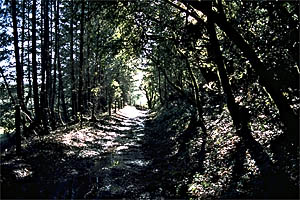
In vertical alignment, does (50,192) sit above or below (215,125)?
below

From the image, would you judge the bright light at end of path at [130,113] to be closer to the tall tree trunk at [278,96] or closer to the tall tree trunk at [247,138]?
the tall tree trunk at [247,138]

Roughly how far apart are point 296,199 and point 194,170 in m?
4.73

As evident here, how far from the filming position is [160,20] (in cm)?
1814

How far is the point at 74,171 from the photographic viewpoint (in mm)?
13438

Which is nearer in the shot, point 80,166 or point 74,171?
point 74,171

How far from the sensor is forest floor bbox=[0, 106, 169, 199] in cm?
1041

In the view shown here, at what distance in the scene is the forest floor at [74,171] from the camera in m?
10.4

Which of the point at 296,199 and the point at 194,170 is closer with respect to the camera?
the point at 296,199

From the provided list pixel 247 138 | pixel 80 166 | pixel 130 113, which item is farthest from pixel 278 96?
pixel 130 113

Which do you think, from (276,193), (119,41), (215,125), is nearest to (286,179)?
(276,193)

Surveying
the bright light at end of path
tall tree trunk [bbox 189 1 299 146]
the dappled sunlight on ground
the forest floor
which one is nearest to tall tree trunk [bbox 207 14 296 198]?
tall tree trunk [bbox 189 1 299 146]

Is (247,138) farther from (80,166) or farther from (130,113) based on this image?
(130,113)

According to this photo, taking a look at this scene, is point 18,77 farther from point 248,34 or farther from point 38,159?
point 248,34

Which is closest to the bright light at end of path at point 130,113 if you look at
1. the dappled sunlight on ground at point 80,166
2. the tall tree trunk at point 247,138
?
the dappled sunlight on ground at point 80,166
